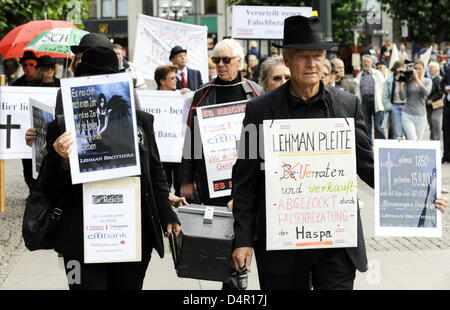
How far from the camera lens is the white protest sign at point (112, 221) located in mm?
4543

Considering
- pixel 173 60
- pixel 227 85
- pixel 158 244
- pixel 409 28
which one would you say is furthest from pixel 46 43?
pixel 409 28

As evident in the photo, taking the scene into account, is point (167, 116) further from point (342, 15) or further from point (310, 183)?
point (342, 15)

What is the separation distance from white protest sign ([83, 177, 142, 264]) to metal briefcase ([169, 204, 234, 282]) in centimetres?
24

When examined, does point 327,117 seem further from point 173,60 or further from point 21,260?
point 173,60

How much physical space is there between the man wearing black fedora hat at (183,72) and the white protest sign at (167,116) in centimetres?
178

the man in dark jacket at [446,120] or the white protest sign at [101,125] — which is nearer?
the white protest sign at [101,125]

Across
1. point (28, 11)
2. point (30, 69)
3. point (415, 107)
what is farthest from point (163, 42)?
point (415, 107)

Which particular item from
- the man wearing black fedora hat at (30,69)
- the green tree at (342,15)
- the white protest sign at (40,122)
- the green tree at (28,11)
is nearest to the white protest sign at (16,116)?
the man wearing black fedora hat at (30,69)

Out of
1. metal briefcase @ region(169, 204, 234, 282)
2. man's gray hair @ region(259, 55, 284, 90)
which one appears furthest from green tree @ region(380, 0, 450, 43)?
metal briefcase @ region(169, 204, 234, 282)

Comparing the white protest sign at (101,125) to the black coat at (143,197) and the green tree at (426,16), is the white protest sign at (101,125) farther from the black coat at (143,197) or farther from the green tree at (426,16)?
the green tree at (426,16)

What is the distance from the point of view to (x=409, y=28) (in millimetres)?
41844

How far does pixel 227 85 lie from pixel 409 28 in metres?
36.7

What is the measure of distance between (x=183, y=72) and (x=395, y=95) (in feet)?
21.7

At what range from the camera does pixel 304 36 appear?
14.1 feet
